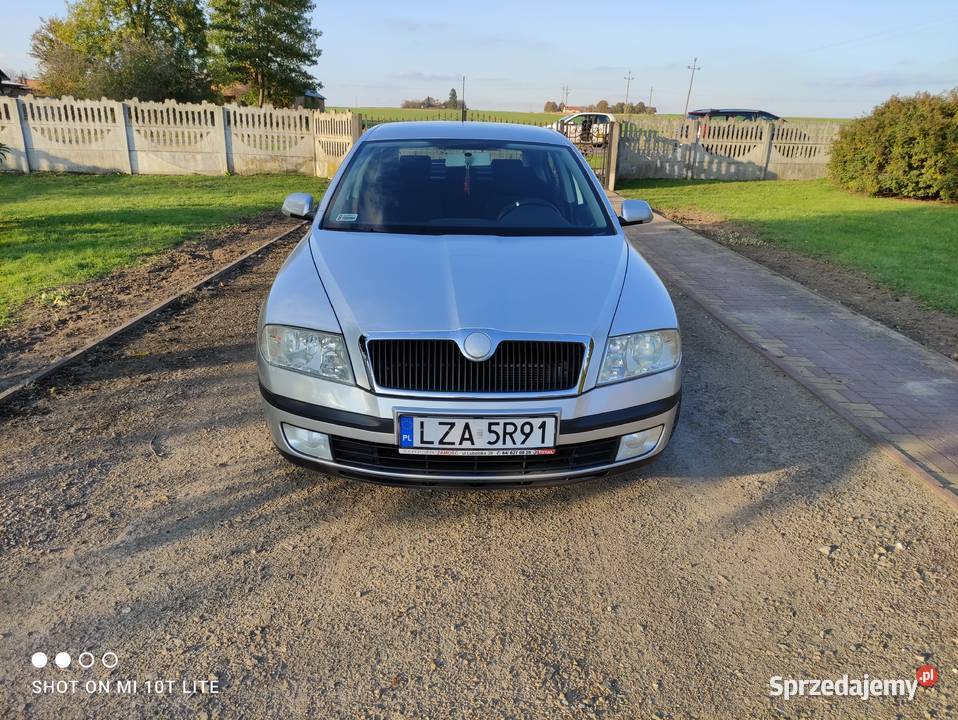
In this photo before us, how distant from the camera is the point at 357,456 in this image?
8.90 ft

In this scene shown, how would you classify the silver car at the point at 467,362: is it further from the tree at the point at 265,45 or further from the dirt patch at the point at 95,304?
the tree at the point at 265,45

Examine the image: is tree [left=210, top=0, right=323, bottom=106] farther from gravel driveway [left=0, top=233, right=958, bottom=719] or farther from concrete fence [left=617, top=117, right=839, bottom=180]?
gravel driveway [left=0, top=233, right=958, bottom=719]

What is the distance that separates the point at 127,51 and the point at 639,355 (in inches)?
1255

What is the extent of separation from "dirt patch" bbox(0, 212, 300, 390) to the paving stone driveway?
208 inches

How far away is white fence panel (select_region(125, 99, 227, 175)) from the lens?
16.9 m

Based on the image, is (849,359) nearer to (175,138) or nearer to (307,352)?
(307,352)

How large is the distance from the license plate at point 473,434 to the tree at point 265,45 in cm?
4224

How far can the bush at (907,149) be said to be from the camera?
13625mm

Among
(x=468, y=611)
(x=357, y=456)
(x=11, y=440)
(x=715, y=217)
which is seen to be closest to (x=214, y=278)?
(x=11, y=440)

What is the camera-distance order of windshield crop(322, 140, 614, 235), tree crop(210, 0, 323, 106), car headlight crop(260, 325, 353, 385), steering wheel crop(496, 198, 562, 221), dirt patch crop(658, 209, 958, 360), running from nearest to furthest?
car headlight crop(260, 325, 353, 385) → windshield crop(322, 140, 614, 235) → steering wheel crop(496, 198, 562, 221) → dirt patch crop(658, 209, 958, 360) → tree crop(210, 0, 323, 106)

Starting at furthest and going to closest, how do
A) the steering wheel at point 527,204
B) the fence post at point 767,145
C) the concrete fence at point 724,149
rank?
the fence post at point 767,145 → the concrete fence at point 724,149 → the steering wheel at point 527,204

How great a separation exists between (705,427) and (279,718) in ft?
9.46

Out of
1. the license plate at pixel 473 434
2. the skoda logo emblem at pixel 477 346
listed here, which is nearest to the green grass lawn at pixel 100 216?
the license plate at pixel 473 434

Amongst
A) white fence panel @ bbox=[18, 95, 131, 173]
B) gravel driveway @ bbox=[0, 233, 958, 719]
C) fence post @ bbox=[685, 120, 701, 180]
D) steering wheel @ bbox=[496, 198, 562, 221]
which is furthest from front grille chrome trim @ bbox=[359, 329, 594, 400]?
white fence panel @ bbox=[18, 95, 131, 173]
